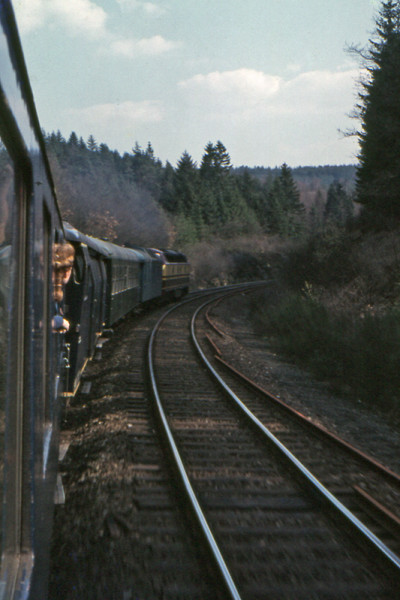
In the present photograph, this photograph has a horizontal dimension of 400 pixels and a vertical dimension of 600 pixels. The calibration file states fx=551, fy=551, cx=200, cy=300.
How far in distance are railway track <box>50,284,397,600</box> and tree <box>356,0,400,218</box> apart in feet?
60.3

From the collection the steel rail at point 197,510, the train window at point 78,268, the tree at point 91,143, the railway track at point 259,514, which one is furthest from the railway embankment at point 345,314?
the tree at point 91,143

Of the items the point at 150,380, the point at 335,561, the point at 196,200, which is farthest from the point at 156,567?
the point at 196,200

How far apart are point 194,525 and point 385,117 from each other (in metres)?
22.3

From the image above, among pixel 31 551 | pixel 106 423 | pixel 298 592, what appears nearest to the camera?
pixel 31 551

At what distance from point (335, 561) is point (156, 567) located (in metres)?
1.29

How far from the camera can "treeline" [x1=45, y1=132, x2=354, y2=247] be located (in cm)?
5044

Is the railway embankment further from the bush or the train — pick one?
the train

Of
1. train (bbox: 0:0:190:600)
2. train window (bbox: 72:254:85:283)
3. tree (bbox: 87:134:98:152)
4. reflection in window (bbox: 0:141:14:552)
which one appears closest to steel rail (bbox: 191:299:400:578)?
train (bbox: 0:0:190:600)

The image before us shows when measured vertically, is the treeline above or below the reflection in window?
above

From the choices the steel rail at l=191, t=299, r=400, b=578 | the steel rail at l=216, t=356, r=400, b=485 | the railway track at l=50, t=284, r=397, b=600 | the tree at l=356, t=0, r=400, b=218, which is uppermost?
the tree at l=356, t=0, r=400, b=218

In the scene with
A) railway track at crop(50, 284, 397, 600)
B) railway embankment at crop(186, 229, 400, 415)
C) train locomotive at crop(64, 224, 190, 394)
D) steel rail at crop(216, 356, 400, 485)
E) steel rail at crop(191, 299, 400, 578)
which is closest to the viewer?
railway track at crop(50, 284, 397, 600)

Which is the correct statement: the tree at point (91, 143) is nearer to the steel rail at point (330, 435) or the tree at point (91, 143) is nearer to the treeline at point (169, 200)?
the treeline at point (169, 200)

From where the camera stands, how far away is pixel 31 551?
6.53ft

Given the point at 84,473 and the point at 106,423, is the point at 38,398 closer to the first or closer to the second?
the point at 84,473
